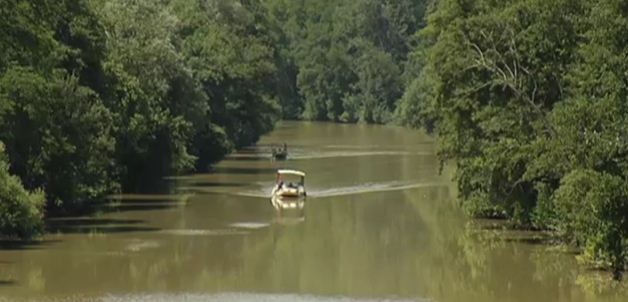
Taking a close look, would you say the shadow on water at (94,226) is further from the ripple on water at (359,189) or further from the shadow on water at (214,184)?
the shadow on water at (214,184)

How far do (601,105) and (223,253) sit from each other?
43.5ft

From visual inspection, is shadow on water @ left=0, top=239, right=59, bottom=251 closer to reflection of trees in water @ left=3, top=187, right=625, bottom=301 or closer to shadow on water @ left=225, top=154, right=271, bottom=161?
reflection of trees in water @ left=3, top=187, right=625, bottom=301

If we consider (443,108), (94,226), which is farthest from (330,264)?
(94,226)

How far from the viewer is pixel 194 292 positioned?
35.2m

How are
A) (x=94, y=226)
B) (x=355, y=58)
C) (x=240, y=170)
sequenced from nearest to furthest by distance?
(x=94, y=226)
(x=240, y=170)
(x=355, y=58)

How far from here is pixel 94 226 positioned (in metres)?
47.8

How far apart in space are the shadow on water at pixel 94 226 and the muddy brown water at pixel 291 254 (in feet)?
0.15

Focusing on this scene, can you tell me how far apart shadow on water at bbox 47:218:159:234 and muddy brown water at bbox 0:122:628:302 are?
4 cm

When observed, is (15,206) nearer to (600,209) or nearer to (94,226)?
(94,226)

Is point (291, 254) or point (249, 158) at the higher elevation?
point (249, 158)

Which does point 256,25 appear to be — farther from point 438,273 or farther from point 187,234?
point 438,273

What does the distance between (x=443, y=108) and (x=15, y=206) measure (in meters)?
16.7

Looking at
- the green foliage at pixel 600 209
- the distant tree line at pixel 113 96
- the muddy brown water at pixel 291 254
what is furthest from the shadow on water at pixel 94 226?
the green foliage at pixel 600 209

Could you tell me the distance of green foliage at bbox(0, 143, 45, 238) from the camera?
131 feet
